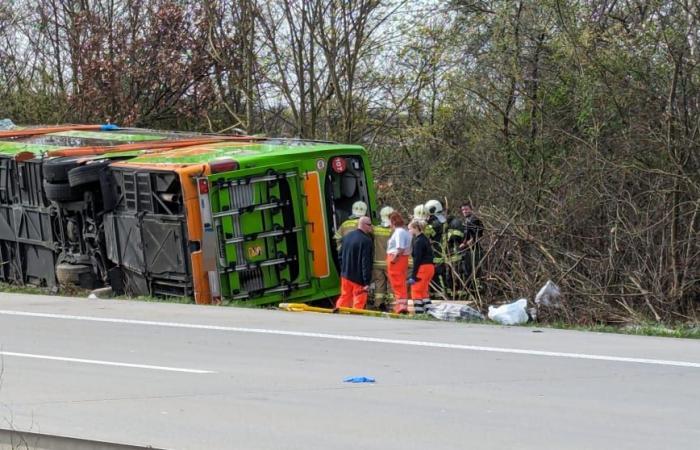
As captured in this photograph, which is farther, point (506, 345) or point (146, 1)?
point (146, 1)

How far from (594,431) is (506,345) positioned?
423 centimetres

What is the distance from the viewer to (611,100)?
16688 mm

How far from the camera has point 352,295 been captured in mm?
16094

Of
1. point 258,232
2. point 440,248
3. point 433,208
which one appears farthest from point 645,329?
point 258,232

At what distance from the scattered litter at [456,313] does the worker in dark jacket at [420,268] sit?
0.53 meters

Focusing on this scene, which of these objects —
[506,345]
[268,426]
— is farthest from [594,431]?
[506,345]

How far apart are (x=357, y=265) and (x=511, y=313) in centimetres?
260

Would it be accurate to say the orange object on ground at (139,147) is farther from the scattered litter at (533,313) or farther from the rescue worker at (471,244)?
the scattered litter at (533,313)

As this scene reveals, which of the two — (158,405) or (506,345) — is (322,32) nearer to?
(506,345)

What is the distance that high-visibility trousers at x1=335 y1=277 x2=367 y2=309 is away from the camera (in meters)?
16.0

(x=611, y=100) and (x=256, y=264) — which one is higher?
(x=611, y=100)

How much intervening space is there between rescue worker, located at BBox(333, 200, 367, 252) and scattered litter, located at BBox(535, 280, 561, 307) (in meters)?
2.98

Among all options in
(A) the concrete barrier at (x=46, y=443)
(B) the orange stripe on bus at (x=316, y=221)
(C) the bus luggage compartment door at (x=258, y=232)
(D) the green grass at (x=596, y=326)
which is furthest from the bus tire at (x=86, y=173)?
(A) the concrete barrier at (x=46, y=443)

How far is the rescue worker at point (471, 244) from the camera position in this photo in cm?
1609
